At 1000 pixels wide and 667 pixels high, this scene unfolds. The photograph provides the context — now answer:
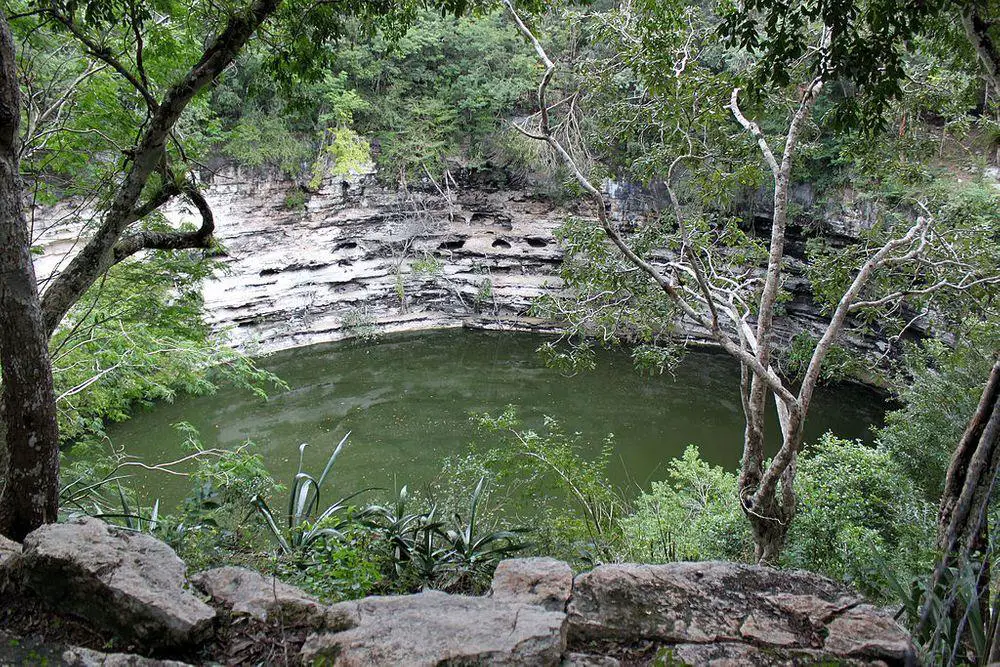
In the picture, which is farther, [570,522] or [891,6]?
[570,522]

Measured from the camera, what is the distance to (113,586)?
6.47 ft

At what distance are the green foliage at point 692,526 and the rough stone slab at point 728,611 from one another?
166cm

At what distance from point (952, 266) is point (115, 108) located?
6949 mm

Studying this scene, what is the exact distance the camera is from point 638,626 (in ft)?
6.79

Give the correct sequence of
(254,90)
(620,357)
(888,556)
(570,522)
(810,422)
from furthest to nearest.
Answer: (620,357)
(810,422)
(570,522)
(888,556)
(254,90)

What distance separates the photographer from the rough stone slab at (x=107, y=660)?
174 cm

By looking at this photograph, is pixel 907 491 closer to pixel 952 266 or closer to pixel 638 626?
pixel 952 266

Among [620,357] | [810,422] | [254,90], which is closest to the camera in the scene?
[254,90]

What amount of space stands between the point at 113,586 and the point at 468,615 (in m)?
1.18

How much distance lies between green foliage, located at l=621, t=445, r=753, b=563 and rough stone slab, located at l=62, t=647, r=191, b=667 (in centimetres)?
290

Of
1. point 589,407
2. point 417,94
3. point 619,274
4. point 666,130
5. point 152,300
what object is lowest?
point 589,407

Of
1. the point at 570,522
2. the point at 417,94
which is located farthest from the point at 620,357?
the point at 570,522

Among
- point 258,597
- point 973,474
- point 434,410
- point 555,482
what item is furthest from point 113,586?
point 434,410

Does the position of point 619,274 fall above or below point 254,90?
below
